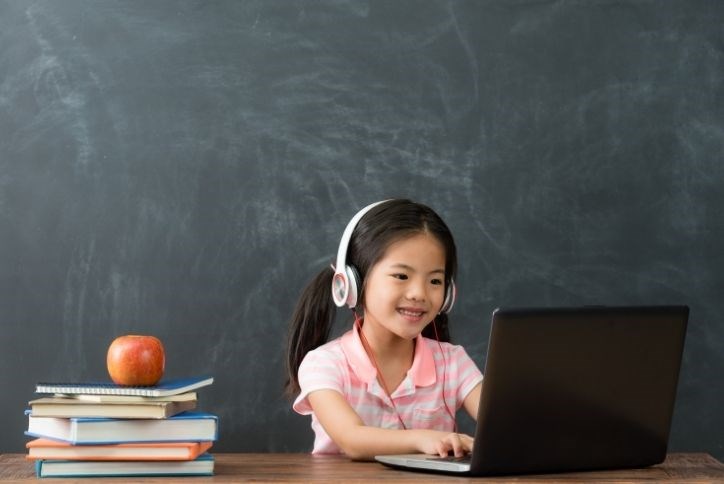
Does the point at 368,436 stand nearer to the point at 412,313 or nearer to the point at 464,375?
the point at 412,313

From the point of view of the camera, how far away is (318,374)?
7.07ft

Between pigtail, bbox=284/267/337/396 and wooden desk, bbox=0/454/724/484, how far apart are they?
49cm

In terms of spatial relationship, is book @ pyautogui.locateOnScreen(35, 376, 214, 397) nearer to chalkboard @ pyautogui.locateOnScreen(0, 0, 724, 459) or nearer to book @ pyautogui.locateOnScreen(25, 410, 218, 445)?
book @ pyautogui.locateOnScreen(25, 410, 218, 445)

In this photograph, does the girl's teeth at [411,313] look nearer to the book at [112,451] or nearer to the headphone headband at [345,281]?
the headphone headband at [345,281]

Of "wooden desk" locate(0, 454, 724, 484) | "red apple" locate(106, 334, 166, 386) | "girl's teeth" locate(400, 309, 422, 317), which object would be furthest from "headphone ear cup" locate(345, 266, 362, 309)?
"red apple" locate(106, 334, 166, 386)

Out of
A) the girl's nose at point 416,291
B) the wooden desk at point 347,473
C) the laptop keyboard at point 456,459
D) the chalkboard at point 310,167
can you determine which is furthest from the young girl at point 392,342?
the chalkboard at point 310,167

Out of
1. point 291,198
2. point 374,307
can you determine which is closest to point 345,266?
point 374,307

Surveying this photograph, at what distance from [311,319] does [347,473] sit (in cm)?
75

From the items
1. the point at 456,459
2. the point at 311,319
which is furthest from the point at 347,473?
the point at 311,319

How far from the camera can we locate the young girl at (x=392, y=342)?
2.17 meters

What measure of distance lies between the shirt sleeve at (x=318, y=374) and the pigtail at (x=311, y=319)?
0.43 feet

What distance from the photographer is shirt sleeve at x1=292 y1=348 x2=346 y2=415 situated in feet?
6.99

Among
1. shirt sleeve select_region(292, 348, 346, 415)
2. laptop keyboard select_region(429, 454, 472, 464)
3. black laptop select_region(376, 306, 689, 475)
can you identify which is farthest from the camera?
shirt sleeve select_region(292, 348, 346, 415)

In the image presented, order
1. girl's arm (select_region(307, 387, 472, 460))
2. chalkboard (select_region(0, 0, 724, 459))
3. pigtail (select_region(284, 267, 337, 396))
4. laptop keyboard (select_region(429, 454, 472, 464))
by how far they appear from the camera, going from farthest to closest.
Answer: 1. chalkboard (select_region(0, 0, 724, 459))
2. pigtail (select_region(284, 267, 337, 396))
3. girl's arm (select_region(307, 387, 472, 460))
4. laptop keyboard (select_region(429, 454, 472, 464))
